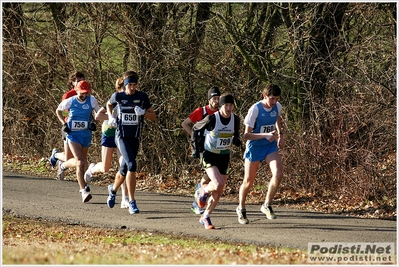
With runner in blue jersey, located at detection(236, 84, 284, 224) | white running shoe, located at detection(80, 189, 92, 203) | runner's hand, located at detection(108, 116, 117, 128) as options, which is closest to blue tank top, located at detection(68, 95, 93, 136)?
white running shoe, located at detection(80, 189, 92, 203)

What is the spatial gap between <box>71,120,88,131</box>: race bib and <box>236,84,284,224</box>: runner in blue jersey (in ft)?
9.44

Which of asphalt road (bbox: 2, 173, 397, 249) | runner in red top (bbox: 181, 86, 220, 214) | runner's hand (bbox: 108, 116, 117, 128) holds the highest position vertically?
runner in red top (bbox: 181, 86, 220, 214)

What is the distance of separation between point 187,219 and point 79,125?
2.46 metres

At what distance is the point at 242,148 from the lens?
14.7m

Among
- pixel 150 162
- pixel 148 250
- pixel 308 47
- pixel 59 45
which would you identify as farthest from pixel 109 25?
pixel 148 250

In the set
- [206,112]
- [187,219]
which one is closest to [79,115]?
[206,112]

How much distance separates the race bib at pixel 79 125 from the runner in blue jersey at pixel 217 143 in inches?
98.2

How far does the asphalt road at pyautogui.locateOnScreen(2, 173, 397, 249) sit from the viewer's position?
415 inches

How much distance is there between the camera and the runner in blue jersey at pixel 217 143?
10961 mm

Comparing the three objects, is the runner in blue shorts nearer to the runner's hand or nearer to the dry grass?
the runner's hand

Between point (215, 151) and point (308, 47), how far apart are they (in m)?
3.76

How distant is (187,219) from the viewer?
11.7 metres

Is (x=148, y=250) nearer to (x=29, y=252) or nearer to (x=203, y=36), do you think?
(x=29, y=252)

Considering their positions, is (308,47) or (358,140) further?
(308,47)
